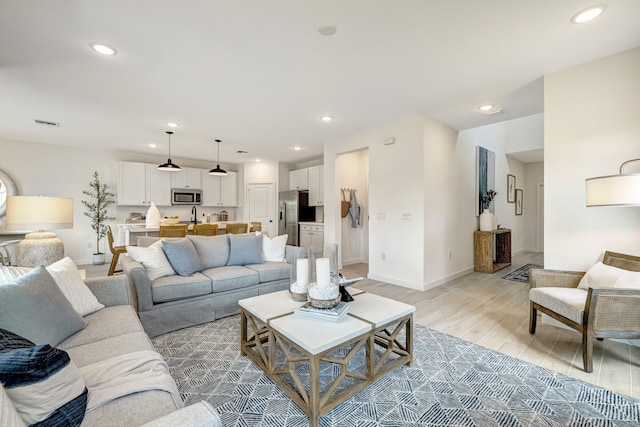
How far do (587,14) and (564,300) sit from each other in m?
2.07

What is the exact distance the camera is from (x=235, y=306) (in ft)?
9.66

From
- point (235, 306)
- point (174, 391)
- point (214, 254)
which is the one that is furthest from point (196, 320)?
point (174, 391)

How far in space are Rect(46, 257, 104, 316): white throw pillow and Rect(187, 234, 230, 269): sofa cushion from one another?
1240 mm

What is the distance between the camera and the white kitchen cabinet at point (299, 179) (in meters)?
6.81

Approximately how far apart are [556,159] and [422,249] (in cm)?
181

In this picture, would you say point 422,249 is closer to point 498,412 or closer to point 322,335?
point 498,412

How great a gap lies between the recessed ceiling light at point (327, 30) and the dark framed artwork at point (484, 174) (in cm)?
429

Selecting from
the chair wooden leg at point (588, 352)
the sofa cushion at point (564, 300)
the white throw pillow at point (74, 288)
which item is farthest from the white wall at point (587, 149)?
the white throw pillow at point (74, 288)

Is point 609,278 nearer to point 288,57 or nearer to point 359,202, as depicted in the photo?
point 288,57

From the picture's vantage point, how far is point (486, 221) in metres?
5.07

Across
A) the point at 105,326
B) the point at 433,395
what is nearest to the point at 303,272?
the point at 433,395

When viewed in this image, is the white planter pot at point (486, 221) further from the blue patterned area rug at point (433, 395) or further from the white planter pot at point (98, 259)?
the white planter pot at point (98, 259)

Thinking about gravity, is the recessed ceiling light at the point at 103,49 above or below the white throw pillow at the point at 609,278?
above

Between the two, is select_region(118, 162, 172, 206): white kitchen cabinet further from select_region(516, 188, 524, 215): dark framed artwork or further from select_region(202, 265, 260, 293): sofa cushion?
select_region(516, 188, 524, 215): dark framed artwork
